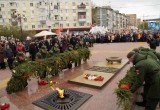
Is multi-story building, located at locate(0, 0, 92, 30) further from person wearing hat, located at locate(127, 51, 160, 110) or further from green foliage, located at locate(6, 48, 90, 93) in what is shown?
person wearing hat, located at locate(127, 51, 160, 110)

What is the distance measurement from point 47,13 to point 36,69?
4769cm

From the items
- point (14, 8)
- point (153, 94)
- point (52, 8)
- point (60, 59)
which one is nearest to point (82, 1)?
point (52, 8)

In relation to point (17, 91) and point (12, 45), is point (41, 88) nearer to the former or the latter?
point (17, 91)

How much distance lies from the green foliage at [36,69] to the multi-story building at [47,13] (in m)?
40.0

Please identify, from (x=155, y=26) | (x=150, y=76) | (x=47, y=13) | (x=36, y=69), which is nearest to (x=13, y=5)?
(x=47, y=13)

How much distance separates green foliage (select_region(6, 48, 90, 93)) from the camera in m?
6.10

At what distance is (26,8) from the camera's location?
163 feet

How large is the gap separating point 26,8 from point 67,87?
1907 inches

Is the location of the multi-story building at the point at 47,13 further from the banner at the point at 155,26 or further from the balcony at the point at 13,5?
the banner at the point at 155,26

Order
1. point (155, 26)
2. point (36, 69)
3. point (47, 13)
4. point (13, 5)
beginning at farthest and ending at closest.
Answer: point (47, 13), point (13, 5), point (155, 26), point (36, 69)

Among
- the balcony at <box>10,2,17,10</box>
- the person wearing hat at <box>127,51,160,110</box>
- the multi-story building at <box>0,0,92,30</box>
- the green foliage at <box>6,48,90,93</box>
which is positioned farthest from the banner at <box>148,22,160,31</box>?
the balcony at <box>10,2,17,10</box>

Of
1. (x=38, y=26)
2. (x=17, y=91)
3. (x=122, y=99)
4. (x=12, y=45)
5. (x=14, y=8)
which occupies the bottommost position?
(x=17, y=91)

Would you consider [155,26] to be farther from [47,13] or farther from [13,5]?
[13,5]

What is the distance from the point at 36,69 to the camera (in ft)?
21.8
